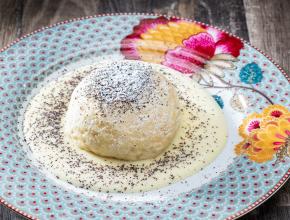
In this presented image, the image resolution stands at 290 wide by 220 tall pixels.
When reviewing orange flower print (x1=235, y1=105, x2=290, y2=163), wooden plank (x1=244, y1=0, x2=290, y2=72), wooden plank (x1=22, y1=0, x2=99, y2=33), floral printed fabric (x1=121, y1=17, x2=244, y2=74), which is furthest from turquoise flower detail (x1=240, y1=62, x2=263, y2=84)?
wooden plank (x1=22, y1=0, x2=99, y2=33)

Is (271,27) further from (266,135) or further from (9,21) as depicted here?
(9,21)

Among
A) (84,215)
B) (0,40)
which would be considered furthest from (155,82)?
(0,40)

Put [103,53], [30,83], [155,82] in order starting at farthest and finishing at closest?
[103,53]
[30,83]
[155,82]

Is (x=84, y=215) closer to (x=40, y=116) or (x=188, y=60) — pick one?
(x=40, y=116)

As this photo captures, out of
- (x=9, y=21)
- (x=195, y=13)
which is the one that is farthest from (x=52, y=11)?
(x=195, y=13)

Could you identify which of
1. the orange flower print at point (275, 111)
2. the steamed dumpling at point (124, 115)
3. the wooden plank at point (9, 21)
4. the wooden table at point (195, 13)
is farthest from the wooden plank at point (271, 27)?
the wooden plank at point (9, 21)
